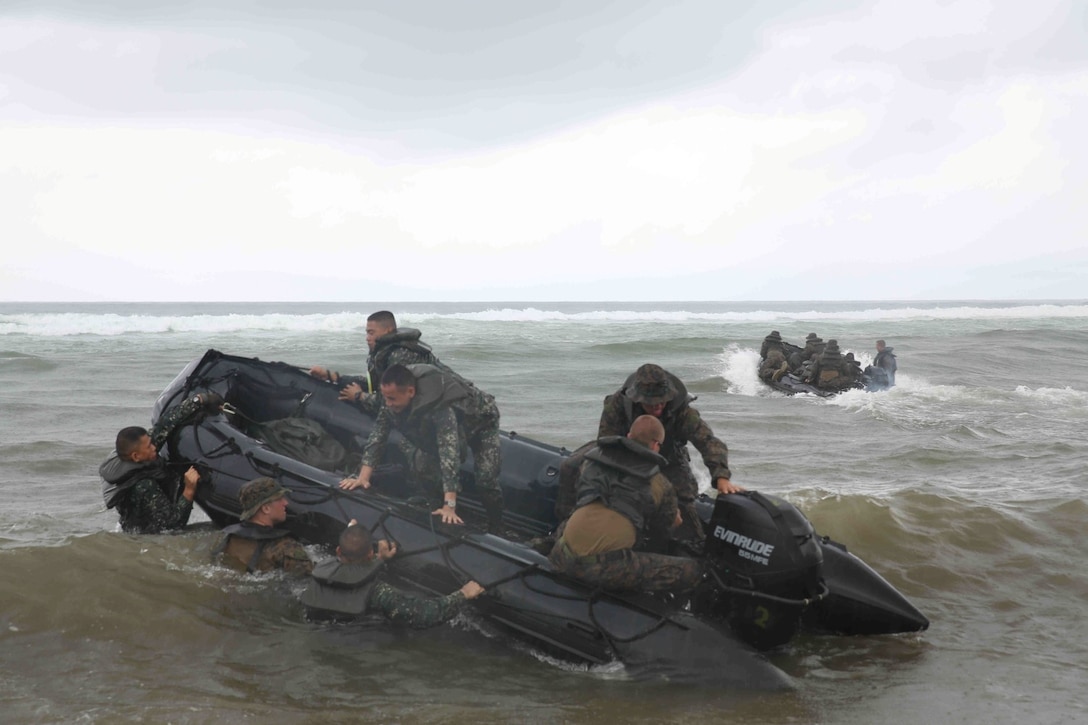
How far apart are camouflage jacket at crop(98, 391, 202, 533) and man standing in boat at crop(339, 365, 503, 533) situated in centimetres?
156

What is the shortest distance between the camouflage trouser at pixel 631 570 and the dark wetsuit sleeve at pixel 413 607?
0.63 metres

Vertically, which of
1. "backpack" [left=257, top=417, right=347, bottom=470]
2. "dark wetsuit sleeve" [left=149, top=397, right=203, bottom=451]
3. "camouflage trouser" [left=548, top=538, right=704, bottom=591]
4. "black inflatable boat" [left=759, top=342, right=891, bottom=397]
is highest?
"dark wetsuit sleeve" [left=149, top=397, right=203, bottom=451]

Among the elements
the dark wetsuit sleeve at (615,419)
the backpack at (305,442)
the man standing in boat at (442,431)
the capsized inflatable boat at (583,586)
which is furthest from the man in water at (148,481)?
the dark wetsuit sleeve at (615,419)

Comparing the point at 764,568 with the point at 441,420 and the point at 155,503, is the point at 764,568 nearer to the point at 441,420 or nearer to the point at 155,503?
the point at 441,420

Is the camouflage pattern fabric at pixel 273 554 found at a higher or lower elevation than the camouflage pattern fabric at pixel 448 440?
lower

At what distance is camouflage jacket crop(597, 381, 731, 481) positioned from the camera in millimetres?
4590

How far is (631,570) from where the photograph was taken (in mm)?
4172

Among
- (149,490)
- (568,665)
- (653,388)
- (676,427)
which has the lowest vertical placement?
(568,665)

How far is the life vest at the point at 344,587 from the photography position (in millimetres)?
4371

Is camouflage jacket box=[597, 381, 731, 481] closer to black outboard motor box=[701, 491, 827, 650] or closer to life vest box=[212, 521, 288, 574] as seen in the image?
black outboard motor box=[701, 491, 827, 650]

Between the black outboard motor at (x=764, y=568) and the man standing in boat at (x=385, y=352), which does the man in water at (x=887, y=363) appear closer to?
the man standing in boat at (x=385, y=352)

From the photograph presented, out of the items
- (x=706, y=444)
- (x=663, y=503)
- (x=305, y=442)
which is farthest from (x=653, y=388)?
(x=305, y=442)

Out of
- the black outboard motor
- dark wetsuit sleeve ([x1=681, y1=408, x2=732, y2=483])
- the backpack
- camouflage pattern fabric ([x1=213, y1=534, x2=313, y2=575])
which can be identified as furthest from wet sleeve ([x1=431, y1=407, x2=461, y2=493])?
the backpack

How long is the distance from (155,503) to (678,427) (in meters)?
3.58
